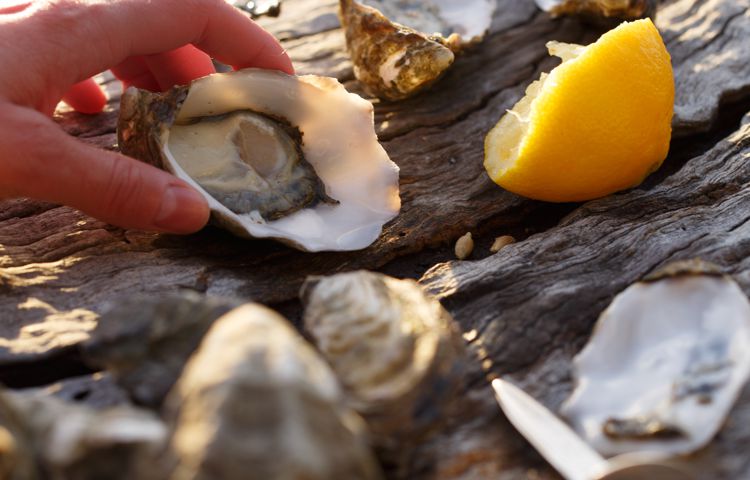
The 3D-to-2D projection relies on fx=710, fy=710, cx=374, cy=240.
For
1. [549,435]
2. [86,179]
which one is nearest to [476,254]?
[549,435]

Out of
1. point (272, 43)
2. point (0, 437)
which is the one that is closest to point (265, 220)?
point (272, 43)

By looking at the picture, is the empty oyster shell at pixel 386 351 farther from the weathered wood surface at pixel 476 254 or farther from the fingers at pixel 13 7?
the fingers at pixel 13 7

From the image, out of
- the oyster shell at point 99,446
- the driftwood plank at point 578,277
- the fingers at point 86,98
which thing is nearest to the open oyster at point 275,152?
the driftwood plank at point 578,277

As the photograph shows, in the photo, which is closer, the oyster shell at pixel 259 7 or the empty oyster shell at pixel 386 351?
the empty oyster shell at pixel 386 351

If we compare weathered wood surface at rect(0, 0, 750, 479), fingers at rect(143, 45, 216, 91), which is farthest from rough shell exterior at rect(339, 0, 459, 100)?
fingers at rect(143, 45, 216, 91)

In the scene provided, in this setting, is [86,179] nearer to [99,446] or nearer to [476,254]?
[99,446]

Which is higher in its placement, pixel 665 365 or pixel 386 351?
pixel 386 351
